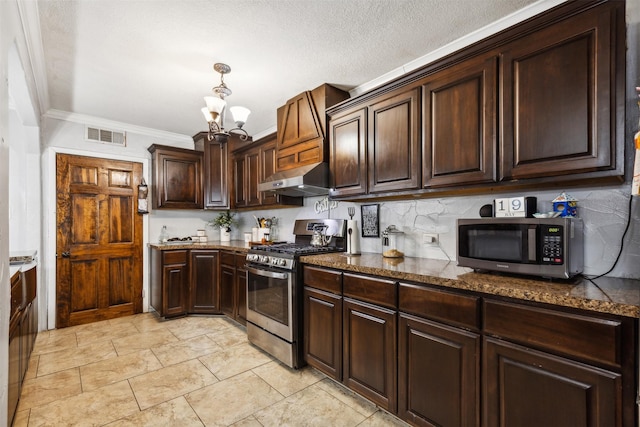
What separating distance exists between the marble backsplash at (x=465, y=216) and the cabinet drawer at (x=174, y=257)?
3.98 ft

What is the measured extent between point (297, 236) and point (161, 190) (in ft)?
6.70

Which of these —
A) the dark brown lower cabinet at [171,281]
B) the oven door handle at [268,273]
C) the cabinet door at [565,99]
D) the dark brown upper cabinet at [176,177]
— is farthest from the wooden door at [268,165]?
the cabinet door at [565,99]

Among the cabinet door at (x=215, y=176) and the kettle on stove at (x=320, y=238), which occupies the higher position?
the cabinet door at (x=215, y=176)

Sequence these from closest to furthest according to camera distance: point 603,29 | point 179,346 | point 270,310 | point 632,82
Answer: point 603,29 < point 632,82 < point 270,310 < point 179,346

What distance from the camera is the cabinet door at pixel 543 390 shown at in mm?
1123

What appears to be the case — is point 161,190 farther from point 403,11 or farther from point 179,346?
point 403,11

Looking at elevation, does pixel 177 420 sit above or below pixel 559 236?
below

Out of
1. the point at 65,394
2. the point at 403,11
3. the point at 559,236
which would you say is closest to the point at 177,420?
the point at 65,394

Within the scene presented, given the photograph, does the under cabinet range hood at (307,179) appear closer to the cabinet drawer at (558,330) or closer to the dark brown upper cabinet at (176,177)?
A: the cabinet drawer at (558,330)

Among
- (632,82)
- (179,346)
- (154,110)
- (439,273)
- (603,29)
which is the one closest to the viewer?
(603,29)

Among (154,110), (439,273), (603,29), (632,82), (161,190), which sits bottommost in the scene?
(439,273)

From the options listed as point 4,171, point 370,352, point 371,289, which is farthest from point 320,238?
point 4,171

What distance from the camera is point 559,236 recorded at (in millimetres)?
1402

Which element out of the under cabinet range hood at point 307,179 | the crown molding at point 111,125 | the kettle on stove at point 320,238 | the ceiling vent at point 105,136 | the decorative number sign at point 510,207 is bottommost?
the kettle on stove at point 320,238
